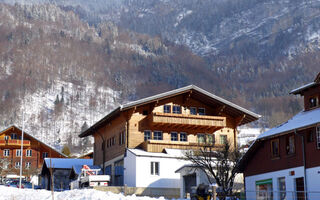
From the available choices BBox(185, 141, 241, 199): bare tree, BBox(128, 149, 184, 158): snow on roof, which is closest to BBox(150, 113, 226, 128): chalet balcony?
BBox(128, 149, 184, 158): snow on roof

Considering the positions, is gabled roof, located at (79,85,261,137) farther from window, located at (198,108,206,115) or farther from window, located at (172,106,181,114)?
window, located at (172,106,181,114)

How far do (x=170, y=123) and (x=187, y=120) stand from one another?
1795 mm

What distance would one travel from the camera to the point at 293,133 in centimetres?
3212

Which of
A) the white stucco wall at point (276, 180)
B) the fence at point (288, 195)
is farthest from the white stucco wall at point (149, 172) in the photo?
the fence at point (288, 195)

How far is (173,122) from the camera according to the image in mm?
46562

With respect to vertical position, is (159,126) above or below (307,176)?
above

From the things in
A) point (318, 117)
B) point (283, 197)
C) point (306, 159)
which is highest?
point (318, 117)

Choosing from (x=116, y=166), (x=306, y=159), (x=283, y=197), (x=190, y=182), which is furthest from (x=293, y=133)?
(x=116, y=166)

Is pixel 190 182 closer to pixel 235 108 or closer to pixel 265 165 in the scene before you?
pixel 265 165

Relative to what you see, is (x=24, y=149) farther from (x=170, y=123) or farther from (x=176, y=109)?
(x=170, y=123)

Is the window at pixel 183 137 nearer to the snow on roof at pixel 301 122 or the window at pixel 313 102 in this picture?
the snow on roof at pixel 301 122

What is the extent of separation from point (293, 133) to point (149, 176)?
15.6m

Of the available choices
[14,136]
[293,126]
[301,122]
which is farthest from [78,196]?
[14,136]

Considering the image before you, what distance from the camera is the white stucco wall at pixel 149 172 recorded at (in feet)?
141
